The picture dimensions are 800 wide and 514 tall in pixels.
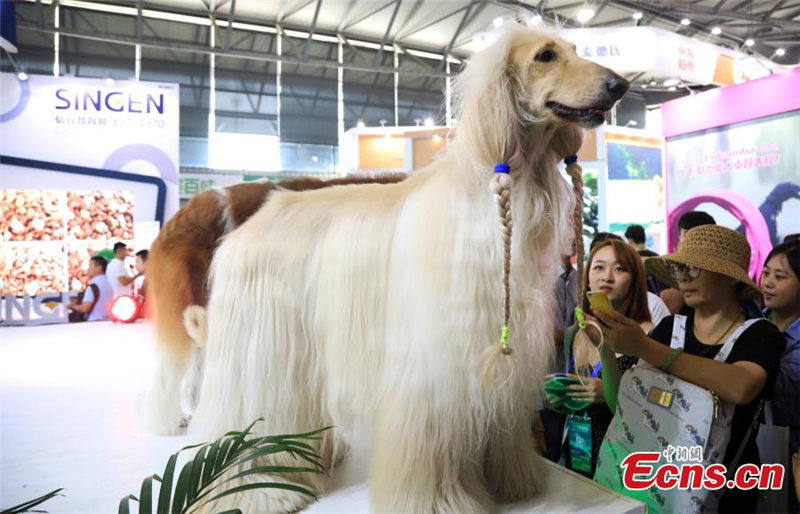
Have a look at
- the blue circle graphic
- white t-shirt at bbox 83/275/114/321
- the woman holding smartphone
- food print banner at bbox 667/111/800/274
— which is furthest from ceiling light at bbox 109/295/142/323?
food print banner at bbox 667/111/800/274

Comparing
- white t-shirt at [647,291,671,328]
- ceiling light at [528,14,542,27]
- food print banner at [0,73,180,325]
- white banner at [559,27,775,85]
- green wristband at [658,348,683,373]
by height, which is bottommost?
green wristband at [658,348,683,373]

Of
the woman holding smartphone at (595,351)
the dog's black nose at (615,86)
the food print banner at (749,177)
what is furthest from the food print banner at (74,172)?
the dog's black nose at (615,86)

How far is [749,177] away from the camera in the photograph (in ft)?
16.8

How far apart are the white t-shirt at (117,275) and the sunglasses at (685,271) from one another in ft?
21.3

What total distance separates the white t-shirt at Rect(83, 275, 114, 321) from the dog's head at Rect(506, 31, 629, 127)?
21.2ft

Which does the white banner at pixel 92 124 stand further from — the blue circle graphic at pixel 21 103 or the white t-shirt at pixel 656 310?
the white t-shirt at pixel 656 310

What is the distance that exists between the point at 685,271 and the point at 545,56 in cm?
70

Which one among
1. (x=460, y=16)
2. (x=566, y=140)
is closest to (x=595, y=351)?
(x=566, y=140)

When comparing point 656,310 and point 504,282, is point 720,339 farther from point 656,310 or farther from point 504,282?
point 656,310

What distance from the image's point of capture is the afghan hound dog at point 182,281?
2186 millimetres

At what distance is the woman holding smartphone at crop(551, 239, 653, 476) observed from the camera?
160cm

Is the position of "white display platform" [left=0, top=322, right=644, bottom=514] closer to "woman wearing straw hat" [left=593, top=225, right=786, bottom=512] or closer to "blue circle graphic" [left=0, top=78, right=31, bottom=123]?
"woman wearing straw hat" [left=593, top=225, right=786, bottom=512]

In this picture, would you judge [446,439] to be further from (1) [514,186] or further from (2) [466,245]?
(1) [514,186]

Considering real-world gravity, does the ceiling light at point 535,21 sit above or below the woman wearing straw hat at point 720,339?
above
